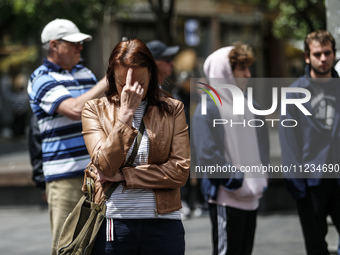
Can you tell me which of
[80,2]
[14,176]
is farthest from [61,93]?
[80,2]

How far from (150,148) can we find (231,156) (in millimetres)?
1338

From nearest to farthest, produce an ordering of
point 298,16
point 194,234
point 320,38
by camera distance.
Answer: point 320,38 → point 194,234 → point 298,16

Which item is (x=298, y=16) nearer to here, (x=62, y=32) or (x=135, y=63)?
(x=62, y=32)

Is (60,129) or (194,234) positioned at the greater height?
(60,129)

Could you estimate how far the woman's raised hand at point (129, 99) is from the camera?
2.48 metres

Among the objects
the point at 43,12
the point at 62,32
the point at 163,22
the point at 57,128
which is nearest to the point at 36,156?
the point at 57,128

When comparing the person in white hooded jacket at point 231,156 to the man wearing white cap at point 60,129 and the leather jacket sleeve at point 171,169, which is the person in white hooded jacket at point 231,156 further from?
the leather jacket sleeve at point 171,169

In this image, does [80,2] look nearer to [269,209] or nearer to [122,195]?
[269,209]

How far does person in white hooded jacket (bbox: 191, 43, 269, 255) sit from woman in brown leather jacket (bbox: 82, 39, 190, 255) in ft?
3.65

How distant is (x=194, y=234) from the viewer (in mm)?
6402

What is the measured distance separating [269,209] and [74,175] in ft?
14.6

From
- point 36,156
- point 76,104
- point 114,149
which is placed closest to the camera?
Result: point 114,149

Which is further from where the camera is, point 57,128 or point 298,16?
point 298,16

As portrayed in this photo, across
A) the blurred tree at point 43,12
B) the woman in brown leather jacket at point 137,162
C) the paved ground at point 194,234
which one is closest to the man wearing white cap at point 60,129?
the woman in brown leather jacket at point 137,162
